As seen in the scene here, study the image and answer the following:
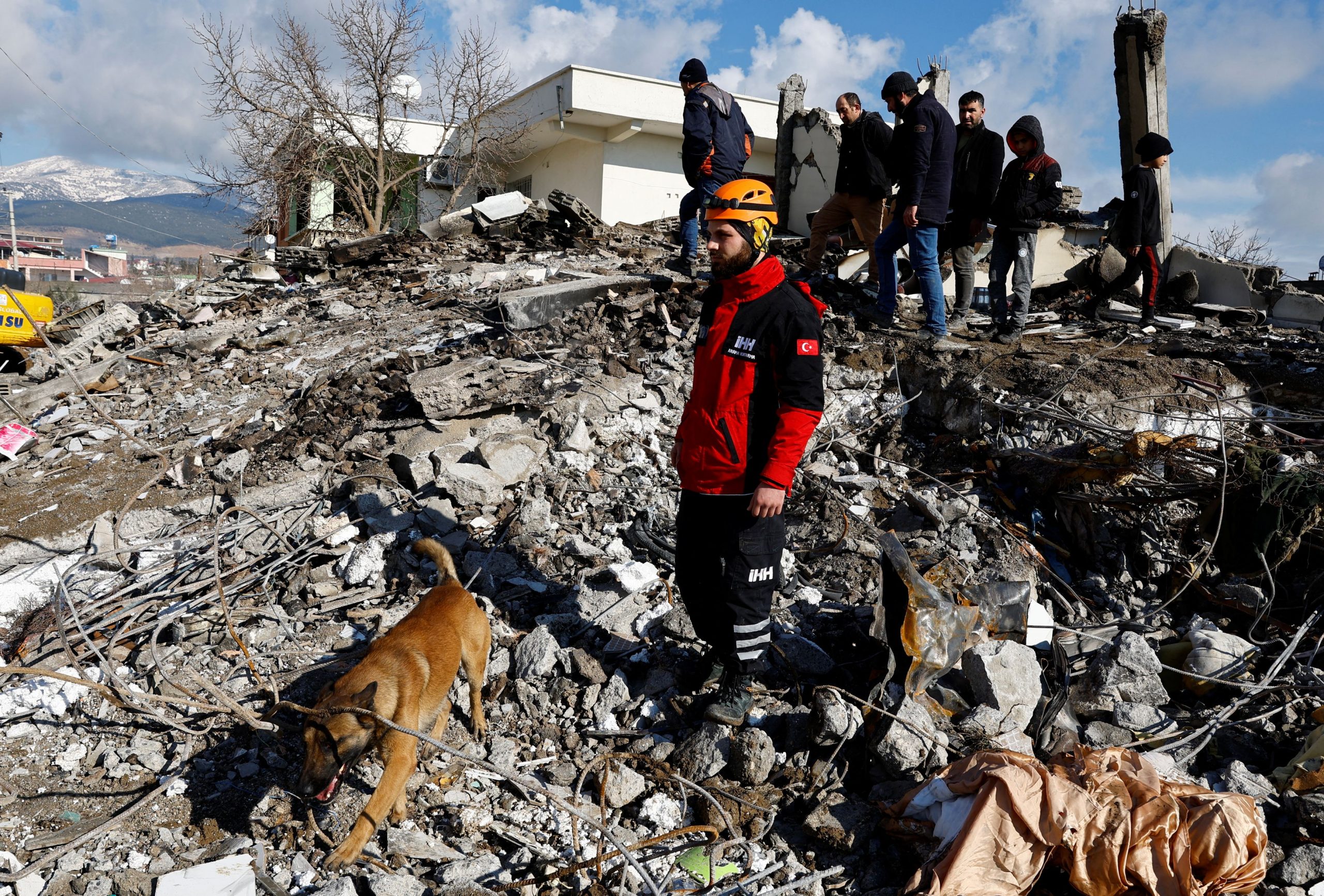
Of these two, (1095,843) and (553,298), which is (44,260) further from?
(1095,843)

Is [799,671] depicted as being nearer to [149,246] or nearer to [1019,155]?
[1019,155]

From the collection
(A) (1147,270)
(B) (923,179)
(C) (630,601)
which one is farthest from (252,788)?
(A) (1147,270)

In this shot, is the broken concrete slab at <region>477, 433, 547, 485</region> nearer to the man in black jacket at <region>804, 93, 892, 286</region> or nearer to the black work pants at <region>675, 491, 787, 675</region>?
the black work pants at <region>675, 491, 787, 675</region>

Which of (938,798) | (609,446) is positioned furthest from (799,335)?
(609,446)

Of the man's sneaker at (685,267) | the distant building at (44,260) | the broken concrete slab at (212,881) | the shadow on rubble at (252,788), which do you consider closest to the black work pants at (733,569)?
the shadow on rubble at (252,788)

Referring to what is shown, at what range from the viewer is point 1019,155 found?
21.7ft

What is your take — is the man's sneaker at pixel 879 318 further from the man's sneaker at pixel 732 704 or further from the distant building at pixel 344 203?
the distant building at pixel 344 203

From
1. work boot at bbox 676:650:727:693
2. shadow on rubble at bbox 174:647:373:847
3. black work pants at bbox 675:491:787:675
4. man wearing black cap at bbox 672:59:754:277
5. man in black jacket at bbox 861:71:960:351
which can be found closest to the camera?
shadow on rubble at bbox 174:647:373:847

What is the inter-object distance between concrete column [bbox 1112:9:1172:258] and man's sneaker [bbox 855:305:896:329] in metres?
4.53

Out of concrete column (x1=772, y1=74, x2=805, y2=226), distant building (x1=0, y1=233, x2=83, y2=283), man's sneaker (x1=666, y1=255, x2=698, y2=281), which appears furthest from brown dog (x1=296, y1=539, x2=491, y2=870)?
distant building (x1=0, y1=233, x2=83, y2=283)

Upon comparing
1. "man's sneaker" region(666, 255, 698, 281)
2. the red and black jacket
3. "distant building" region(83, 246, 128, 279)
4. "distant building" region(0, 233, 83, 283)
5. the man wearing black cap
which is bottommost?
the red and black jacket

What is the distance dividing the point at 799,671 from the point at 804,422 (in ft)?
4.32

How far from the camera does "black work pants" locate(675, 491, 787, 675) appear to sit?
313cm

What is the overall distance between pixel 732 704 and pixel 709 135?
559 centimetres
